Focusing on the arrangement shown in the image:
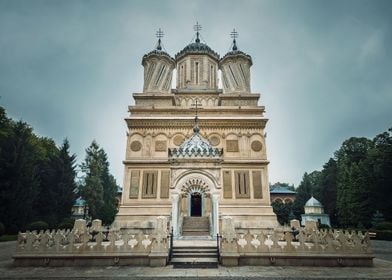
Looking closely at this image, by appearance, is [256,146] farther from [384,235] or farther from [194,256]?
[194,256]

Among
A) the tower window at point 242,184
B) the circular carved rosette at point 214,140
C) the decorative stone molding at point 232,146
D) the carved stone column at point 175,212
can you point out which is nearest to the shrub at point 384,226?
the tower window at point 242,184

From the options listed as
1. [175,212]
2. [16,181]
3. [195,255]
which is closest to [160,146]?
[175,212]

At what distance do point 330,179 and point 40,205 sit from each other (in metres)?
41.2

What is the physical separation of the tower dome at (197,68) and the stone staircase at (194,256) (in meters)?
20.6

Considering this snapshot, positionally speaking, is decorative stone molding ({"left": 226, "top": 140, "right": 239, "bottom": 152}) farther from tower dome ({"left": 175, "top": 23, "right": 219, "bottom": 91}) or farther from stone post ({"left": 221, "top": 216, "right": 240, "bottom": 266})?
stone post ({"left": 221, "top": 216, "right": 240, "bottom": 266})

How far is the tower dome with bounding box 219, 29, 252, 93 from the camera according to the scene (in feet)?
92.6

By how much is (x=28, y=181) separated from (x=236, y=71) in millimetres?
23165

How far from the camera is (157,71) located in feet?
92.8

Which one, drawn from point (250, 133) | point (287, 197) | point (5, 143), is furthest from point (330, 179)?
point (5, 143)

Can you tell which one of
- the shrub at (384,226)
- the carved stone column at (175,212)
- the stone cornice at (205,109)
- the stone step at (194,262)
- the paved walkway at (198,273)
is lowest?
the paved walkway at (198,273)

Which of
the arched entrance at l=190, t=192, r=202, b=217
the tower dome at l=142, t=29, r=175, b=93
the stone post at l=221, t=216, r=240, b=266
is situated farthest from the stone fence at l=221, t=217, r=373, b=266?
the tower dome at l=142, t=29, r=175, b=93

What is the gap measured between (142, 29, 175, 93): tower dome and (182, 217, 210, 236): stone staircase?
14.4 metres

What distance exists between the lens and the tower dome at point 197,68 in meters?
29.2

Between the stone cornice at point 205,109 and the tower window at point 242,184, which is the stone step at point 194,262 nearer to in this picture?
the tower window at point 242,184
